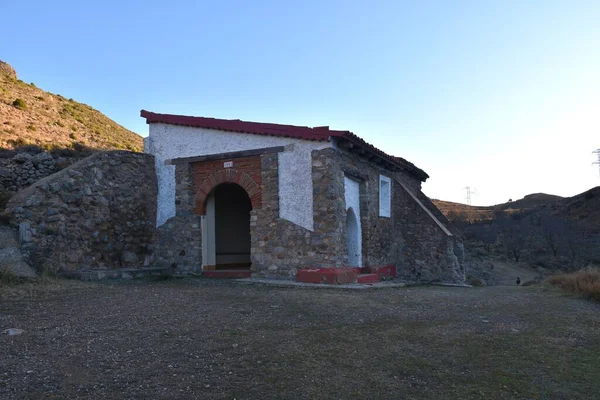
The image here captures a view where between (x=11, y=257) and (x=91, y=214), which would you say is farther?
(x=91, y=214)

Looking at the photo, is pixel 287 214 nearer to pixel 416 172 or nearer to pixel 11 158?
pixel 416 172

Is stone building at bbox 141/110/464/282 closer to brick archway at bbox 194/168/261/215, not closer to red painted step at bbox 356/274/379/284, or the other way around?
brick archway at bbox 194/168/261/215

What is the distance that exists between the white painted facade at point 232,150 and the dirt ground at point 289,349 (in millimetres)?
3476

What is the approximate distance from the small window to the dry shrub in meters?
4.72

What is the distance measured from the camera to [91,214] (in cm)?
1063

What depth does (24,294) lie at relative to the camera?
6.86m

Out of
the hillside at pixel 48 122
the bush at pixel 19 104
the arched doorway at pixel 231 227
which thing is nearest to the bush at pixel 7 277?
the arched doorway at pixel 231 227

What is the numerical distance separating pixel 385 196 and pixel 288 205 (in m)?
4.33

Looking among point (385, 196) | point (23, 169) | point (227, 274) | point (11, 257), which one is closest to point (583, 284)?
point (385, 196)

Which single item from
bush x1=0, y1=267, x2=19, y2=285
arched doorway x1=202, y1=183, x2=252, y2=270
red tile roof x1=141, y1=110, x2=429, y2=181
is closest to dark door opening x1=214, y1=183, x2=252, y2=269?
arched doorway x1=202, y1=183, x2=252, y2=270

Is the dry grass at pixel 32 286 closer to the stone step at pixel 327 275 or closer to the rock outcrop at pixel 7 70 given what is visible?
the stone step at pixel 327 275

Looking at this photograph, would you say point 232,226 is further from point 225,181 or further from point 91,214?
point 91,214

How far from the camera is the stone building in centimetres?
1020

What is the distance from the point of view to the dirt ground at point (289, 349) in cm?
340
